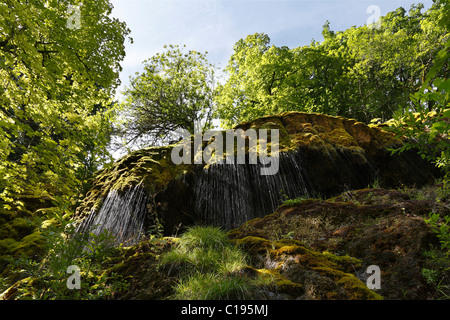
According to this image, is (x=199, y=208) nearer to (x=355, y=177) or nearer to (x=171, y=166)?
(x=171, y=166)

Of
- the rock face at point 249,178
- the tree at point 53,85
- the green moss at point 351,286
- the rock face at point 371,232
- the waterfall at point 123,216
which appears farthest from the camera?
the rock face at point 249,178

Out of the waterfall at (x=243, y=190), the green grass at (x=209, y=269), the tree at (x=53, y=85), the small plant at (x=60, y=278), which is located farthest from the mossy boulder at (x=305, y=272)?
the tree at (x=53, y=85)

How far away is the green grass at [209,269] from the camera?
6.72 feet

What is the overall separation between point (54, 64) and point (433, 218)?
7.81 metres

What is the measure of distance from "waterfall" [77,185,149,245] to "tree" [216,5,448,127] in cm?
872

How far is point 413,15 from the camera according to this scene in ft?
58.2

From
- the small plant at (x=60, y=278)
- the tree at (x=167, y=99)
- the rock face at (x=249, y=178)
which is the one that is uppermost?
the tree at (x=167, y=99)

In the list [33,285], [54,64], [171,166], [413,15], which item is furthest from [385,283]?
[413,15]

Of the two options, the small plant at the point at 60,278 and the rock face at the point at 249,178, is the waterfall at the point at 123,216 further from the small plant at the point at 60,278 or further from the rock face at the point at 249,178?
the small plant at the point at 60,278

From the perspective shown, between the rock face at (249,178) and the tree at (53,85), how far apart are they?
1.27m

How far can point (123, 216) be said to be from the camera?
5734mm

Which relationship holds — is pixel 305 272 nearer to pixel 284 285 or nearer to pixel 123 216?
pixel 284 285

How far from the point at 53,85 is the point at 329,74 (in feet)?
51.7
